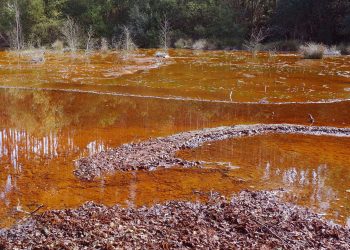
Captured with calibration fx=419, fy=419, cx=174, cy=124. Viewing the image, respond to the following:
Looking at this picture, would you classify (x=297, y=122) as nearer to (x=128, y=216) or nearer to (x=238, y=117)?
(x=238, y=117)

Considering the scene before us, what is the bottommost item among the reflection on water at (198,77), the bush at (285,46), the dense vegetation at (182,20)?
the reflection on water at (198,77)

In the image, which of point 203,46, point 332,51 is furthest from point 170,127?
point 203,46

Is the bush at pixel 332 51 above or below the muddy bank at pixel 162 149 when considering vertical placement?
above

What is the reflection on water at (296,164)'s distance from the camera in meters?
8.80

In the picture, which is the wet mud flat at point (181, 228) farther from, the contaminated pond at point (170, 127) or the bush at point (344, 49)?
the bush at point (344, 49)

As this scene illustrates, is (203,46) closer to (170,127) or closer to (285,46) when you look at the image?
(285,46)

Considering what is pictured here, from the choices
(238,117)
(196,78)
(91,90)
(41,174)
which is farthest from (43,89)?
(41,174)

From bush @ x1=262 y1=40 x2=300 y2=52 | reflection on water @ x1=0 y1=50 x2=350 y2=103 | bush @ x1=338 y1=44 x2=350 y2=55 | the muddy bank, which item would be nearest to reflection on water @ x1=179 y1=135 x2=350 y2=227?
the muddy bank

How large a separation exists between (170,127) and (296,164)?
15.9 feet

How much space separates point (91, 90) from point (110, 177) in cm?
1233

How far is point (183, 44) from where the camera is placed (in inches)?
1858

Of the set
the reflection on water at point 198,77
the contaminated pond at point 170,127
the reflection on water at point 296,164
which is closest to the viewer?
the reflection on water at point 296,164

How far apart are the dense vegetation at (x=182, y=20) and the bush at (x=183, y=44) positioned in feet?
4.63

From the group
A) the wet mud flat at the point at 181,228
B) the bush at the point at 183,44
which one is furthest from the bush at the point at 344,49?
the wet mud flat at the point at 181,228
